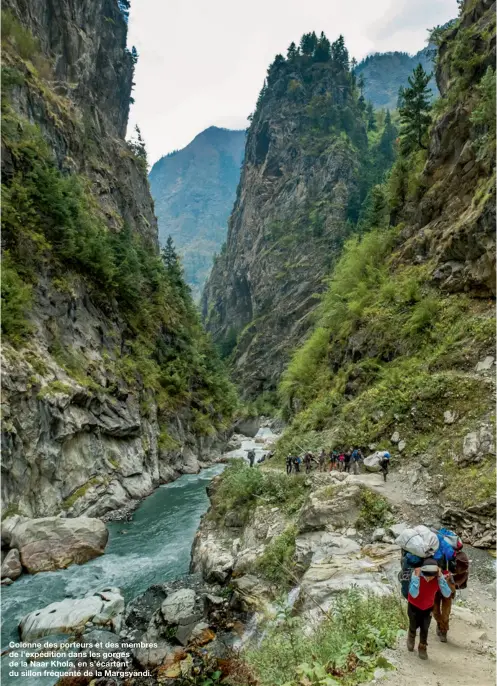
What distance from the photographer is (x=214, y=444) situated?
4391cm

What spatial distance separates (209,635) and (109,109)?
6314cm

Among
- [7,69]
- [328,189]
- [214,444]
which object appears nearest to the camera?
[7,69]

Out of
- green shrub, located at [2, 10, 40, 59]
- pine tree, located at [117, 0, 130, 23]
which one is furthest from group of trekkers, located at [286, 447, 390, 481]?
pine tree, located at [117, 0, 130, 23]

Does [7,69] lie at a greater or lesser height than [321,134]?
lesser

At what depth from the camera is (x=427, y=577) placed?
5203 millimetres

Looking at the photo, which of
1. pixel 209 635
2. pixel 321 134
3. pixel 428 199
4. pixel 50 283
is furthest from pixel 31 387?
pixel 321 134

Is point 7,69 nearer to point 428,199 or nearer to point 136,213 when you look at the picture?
point 136,213

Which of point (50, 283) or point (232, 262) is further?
point (232, 262)

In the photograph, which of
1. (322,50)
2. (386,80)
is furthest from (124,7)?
(386,80)

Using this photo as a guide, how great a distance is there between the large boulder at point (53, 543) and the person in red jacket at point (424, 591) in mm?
15440

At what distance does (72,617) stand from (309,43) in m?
117

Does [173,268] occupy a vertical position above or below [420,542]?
above

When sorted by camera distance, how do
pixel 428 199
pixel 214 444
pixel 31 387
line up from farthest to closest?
1. pixel 214 444
2. pixel 428 199
3. pixel 31 387

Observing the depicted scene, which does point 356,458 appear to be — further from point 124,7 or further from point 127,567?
point 124,7
